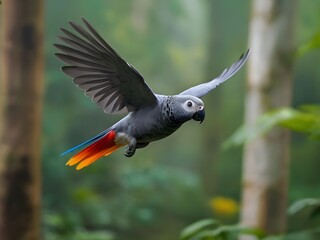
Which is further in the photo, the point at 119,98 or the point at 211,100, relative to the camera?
the point at 211,100

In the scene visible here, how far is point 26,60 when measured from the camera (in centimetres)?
187

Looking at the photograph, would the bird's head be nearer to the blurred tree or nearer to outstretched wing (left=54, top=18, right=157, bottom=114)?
outstretched wing (left=54, top=18, right=157, bottom=114)

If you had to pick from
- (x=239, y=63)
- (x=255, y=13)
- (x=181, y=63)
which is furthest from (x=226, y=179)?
(x=239, y=63)

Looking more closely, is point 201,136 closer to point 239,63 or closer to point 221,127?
point 221,127

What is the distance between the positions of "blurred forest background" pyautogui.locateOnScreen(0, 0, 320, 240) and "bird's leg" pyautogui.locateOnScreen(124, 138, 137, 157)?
2554 mm

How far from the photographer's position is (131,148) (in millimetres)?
642

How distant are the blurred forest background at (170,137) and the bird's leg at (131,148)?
2.55m

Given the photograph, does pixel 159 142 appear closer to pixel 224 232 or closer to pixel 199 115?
pixel 224 232

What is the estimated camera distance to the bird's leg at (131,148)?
63 cm

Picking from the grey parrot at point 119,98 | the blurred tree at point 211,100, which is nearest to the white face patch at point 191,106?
the grey parrot at point 119,98

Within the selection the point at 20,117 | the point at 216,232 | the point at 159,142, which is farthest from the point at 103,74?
the point at 159,142

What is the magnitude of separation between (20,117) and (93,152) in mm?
1279

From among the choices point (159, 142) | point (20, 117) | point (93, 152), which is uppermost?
point (20, 117)

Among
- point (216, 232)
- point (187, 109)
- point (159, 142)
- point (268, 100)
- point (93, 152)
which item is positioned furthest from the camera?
point (159, 142)
